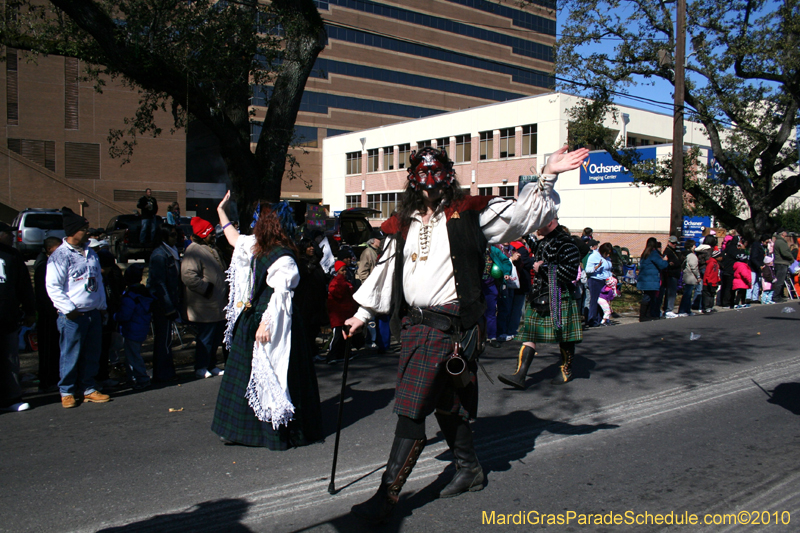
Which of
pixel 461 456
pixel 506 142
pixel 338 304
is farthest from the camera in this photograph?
pixel 506 142

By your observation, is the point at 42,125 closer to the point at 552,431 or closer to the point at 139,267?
the point at 139,267

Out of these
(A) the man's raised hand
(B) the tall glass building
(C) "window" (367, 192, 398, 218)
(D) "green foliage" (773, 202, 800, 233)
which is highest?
(B) the tall glass building

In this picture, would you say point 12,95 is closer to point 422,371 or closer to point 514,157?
point 514,157

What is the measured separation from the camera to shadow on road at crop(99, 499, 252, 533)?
354 cm

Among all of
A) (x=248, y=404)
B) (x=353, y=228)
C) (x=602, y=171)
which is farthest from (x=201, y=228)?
(x=602, y=171)

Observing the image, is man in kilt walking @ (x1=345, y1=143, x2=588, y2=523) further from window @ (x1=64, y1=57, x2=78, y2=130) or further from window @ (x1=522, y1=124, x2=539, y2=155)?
window @ (x1=522, y1=124, x2=539, y2=155)

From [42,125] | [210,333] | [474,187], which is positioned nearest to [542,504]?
[210,333]

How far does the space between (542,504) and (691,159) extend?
19.6m

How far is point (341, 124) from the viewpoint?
58062 mm

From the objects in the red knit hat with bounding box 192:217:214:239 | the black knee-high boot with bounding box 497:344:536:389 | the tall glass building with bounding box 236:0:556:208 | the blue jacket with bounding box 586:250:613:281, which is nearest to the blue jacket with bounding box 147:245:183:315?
the red knit hat with bounding box 192:217:214:239

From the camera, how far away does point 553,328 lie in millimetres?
6621

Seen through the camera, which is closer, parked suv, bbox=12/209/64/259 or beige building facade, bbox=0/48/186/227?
parked suv, bbox=12/209/64/259

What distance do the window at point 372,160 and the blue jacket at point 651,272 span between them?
39346 millimetres

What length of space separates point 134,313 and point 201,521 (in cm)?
394
